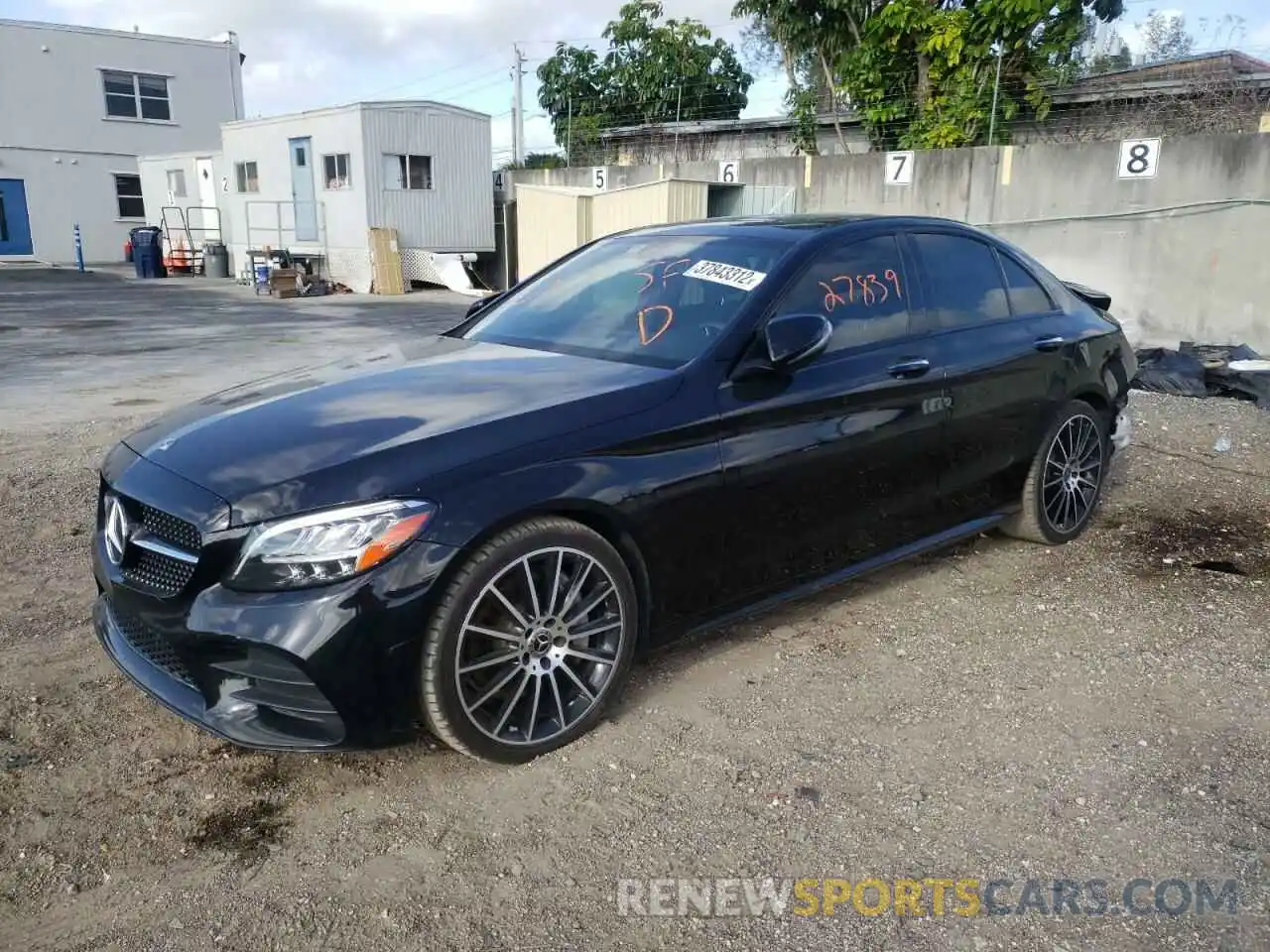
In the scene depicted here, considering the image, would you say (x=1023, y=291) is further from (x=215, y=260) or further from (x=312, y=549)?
(x=215, y=260)

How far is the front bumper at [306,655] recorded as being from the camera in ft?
8.45

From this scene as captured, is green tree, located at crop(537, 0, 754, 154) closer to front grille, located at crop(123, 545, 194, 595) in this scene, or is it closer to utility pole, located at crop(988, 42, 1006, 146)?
utility pole, located at crop(988, 42, 1006, 146)

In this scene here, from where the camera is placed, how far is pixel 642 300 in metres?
3.80

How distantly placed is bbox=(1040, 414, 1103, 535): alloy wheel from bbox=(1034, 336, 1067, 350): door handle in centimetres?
39

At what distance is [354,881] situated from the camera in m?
2.50

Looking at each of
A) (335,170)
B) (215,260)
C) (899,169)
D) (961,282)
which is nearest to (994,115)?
(899,169)

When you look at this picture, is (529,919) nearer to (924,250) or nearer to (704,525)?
Answer: (704,525)

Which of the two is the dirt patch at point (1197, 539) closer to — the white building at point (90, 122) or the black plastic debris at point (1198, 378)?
the black plastic debris at point (1198, 378)

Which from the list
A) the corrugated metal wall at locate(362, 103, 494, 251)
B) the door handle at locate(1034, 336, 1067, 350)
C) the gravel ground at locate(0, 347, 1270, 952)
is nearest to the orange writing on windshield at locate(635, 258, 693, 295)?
the gravel ground at locate(0, 347, 1270, 952)

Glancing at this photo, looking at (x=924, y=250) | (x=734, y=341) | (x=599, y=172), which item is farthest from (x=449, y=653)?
(x=599, y=172)

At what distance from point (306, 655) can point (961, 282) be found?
324 cm

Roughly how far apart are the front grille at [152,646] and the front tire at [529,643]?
703 millimetres

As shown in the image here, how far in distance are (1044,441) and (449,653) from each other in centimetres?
321

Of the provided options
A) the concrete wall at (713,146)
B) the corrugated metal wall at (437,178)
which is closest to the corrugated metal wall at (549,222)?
the corrugated metal wall at (437,178)
